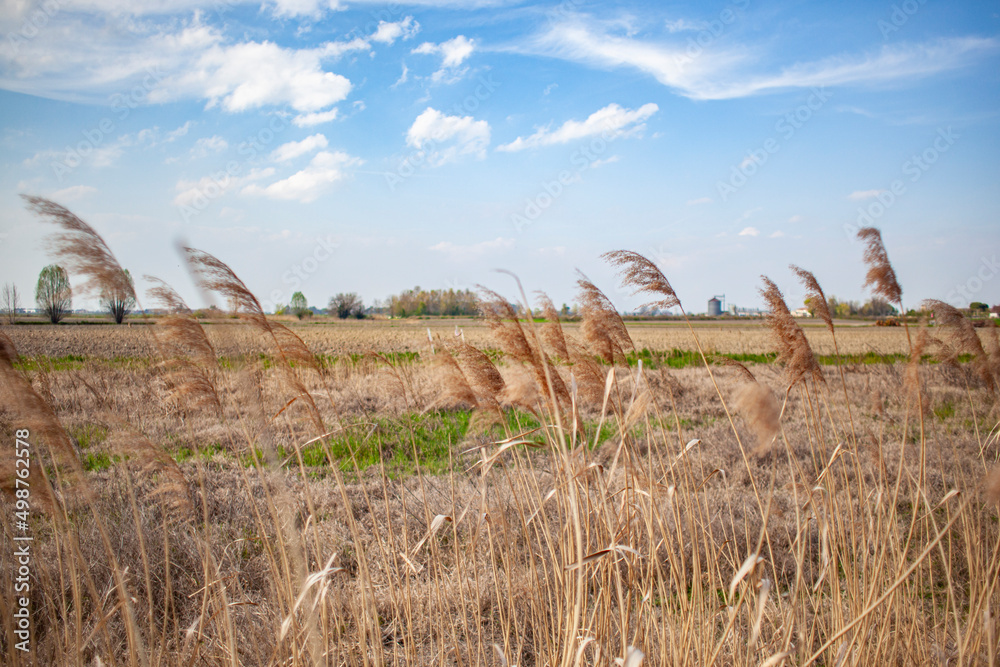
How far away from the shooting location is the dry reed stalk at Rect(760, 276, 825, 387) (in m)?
2.70

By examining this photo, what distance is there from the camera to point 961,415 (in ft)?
30.8

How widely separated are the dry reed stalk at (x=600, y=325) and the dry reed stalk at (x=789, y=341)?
0.84 meters

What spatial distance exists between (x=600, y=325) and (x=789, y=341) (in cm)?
109

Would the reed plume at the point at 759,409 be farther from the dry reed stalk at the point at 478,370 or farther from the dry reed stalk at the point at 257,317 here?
the dry reed stalk at the point at 257,317

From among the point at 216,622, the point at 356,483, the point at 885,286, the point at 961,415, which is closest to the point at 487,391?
the point at 216,622

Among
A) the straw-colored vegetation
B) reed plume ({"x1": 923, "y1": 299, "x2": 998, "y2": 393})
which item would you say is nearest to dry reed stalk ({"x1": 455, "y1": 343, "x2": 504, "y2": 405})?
the straw-colored vegetation

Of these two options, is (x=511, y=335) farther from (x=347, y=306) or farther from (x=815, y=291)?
(x=347, y=306)

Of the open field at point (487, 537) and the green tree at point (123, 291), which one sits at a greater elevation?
the green tree at point (123, 291)

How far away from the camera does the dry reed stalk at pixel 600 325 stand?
2.54 metres

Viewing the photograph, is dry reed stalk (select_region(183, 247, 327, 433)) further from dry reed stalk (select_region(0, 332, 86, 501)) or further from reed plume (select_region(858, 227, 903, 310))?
reed plume (select_region(858, 227, 903, 310))

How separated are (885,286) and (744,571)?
256cm

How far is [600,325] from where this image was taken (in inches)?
101

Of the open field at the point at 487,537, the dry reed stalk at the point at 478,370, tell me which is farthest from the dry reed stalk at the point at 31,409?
the dry reed stalk at the point at 478,370

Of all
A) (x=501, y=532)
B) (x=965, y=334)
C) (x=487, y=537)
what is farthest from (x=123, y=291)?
(x=965, y=334)
